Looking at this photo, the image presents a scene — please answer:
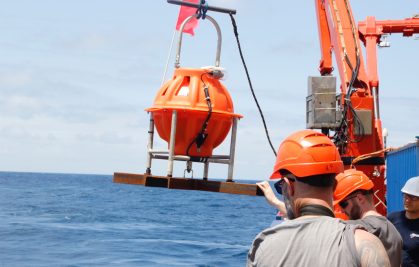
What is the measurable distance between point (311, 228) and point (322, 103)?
9.32 meters

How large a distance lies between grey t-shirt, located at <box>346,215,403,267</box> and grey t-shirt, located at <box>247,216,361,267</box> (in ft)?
5.88

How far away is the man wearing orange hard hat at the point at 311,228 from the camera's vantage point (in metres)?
2.77

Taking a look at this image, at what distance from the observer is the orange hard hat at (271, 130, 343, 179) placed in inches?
120

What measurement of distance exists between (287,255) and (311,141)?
0.60m

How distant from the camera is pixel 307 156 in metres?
3.09

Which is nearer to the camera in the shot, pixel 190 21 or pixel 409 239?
pixel 409 239

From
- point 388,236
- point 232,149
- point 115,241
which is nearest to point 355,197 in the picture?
point 388,236

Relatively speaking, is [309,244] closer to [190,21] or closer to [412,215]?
[412,215]

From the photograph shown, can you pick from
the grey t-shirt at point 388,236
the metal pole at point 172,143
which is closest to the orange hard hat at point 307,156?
the grey t-shirt at point 388,236

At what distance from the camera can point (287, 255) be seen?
285 cm

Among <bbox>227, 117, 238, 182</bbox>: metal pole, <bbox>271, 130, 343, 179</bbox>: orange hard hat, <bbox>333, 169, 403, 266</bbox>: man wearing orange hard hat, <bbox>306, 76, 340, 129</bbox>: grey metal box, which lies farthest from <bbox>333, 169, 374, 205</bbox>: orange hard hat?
<bbox>306, 76, 340, 129</bbox>: grey metal box

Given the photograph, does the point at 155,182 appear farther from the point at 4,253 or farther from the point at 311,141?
the point at 4,253

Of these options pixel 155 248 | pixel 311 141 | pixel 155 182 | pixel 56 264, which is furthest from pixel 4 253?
pixel 311 141

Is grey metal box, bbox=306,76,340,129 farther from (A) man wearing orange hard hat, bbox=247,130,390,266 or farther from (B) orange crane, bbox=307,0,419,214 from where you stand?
(A) man wearing orange hard hat, bbox=247,130,390,266
